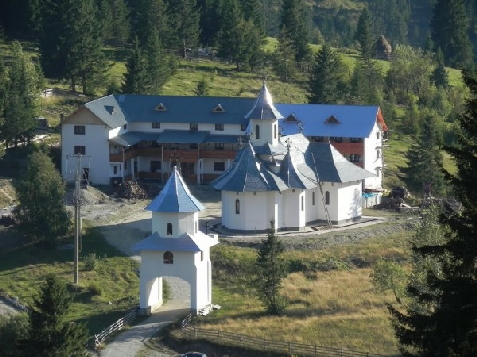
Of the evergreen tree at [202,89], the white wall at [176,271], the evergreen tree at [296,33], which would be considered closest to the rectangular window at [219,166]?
the evergreen tree at [202,89]

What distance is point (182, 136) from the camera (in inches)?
3007

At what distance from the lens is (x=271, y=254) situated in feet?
174

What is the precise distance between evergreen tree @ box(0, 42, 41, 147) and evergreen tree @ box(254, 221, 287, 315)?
26760mm

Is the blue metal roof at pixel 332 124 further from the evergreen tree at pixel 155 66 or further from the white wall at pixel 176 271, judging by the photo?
the white wall at pixel 176 271

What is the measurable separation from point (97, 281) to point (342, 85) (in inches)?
1777

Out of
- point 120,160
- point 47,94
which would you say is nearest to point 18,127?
point 120,160

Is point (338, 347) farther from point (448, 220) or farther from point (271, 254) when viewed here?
point (448, 220)

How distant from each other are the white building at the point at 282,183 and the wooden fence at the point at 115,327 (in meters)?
12.9

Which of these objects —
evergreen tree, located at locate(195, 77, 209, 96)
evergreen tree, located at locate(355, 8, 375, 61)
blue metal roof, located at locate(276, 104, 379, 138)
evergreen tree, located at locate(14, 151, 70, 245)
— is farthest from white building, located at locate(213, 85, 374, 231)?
evergreen tree, located at locate(355, 8, 375, 61)

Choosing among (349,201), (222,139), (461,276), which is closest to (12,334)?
(461,276)

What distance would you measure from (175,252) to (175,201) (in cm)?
236

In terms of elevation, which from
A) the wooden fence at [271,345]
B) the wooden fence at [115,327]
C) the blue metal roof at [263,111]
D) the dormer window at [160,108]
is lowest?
the wooden fence at [271,345]

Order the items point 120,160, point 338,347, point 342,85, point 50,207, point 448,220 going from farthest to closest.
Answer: point 342,85
point 120,160
point 50,207
point 338,347
point 448,220

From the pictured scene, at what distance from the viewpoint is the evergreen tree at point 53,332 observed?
4047 cm
